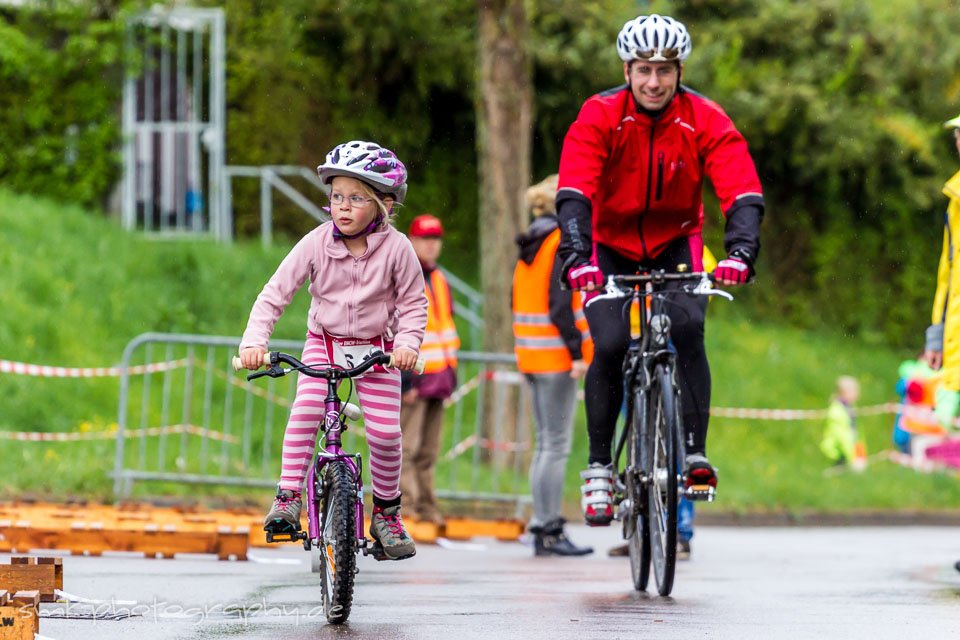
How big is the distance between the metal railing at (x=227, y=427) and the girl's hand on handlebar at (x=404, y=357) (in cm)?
682

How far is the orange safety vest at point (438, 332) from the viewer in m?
12.5

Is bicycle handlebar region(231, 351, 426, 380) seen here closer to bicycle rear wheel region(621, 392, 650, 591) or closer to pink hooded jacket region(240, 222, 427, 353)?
pink hooded jacket region(240, 222, 427, 353)

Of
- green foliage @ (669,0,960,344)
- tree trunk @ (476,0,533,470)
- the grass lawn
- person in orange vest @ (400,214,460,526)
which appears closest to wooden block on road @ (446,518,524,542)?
person in orange vest @ (400,214,460,526)

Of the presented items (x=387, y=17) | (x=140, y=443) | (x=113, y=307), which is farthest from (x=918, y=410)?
(x=140, y=443)

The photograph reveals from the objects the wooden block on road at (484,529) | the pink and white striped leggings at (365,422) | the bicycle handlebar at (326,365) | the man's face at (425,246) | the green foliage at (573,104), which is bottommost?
the wooden block on road at (484,529)

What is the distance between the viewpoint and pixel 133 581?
319 inches

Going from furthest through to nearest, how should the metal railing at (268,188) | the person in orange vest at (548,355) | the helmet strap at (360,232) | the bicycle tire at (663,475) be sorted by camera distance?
1. the metal railing at (268,188)
2. the person in orange vest at (548,355)
3. the bicycle tire at (663,475)
4. the helmet strap at (360,232)

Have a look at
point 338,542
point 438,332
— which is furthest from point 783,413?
point 338,542

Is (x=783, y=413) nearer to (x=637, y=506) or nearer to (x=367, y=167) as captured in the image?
(x=637, y=506)

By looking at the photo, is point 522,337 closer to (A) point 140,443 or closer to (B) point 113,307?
(A) point 140,443

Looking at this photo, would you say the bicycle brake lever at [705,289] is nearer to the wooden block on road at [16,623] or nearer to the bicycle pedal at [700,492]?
the bicycle pedal at [700,492]

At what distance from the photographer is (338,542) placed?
640 centimetres

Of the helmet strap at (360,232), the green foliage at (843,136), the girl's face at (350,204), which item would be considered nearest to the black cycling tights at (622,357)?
the helmet strap at (360,232)

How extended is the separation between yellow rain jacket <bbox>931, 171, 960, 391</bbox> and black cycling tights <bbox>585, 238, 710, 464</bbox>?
5.77ft
